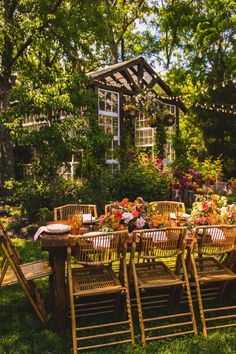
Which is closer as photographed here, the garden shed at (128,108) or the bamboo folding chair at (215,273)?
the bamboo folding chair at (215,273)

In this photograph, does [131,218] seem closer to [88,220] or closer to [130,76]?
[88,220]

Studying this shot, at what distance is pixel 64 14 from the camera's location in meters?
9.97

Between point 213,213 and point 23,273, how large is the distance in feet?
7.19

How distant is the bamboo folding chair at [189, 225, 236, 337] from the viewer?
3.43 m

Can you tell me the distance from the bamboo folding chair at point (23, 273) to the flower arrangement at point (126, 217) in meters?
0.80

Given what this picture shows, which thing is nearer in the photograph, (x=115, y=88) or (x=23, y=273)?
(x=23, y=273)

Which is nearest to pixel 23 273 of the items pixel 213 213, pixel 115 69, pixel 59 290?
pixel 59 290

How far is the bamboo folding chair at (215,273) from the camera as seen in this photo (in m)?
3.43

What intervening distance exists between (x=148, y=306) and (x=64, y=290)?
1.01m

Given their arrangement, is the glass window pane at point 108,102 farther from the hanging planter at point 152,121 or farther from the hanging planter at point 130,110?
the hanging planter at point 152,121

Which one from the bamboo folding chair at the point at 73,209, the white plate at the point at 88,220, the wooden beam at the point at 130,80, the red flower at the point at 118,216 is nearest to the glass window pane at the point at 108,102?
the wooden beam at the point at 130,80

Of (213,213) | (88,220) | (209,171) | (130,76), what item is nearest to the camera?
(213,213)

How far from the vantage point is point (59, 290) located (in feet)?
10.8

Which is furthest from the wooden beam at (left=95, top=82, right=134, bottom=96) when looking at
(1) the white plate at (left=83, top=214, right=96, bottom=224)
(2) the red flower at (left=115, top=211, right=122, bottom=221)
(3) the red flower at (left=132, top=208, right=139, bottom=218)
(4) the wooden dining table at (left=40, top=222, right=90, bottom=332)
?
(4) the wooden dining table at (left=40, top=222, right=90, bottom=332)
